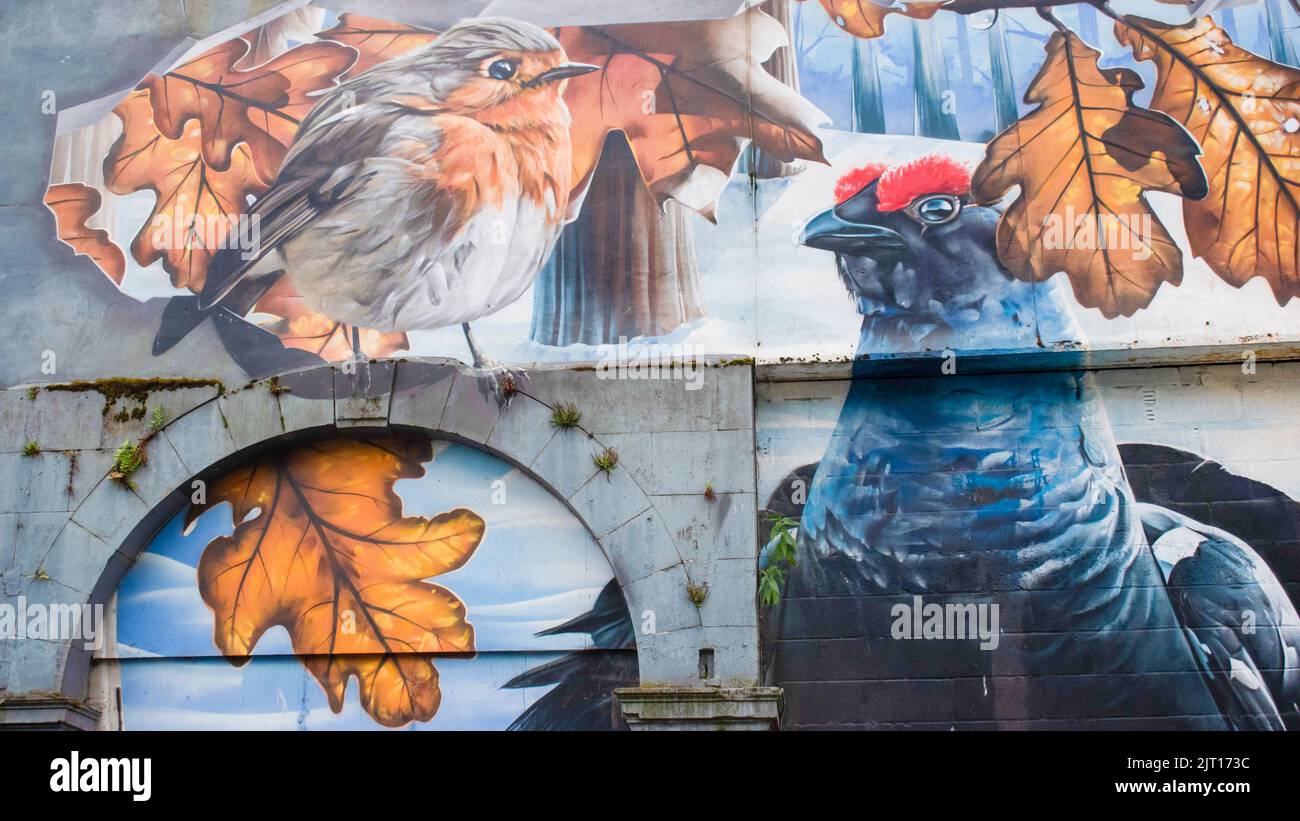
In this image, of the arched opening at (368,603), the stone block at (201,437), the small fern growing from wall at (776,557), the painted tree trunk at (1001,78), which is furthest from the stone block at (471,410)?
the painted tree trunk at (1001,78)

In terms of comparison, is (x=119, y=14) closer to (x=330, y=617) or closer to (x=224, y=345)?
(x=224, y=345)

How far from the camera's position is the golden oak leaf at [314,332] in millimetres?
14344

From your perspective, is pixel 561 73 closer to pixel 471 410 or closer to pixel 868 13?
pixel 868 13

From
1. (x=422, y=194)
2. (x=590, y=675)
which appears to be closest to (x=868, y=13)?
(x=422, y=194)

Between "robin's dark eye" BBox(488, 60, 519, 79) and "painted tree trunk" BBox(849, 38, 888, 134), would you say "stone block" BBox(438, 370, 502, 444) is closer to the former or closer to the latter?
"robin's dark eye" BBox(488, 60, 519, 79)

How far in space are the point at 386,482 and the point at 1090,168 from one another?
6.76m

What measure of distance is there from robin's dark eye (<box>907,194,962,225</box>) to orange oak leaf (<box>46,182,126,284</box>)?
7171 mm

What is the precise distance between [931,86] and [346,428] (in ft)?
19.7

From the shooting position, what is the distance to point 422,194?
14648 mm

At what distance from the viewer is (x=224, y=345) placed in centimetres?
1445

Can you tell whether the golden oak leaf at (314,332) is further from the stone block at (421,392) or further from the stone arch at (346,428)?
the stone block at (421,392)

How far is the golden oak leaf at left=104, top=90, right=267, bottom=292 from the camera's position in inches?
582

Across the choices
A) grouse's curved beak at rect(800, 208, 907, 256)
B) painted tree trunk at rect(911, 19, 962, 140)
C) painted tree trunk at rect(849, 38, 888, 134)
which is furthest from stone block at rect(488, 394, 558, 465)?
painted tree trunk at rect(911, 19, 962, 140)

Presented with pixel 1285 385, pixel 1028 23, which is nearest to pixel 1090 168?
pixel 1028 23
